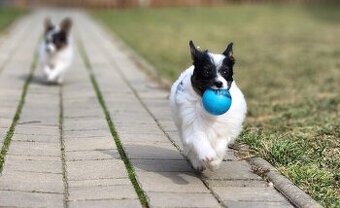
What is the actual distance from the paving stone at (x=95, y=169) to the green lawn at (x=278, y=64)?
56.3 inches

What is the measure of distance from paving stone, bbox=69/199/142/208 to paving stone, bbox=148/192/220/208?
142 millimetres

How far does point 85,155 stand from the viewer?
618cm

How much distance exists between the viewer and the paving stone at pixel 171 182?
5.28 metres

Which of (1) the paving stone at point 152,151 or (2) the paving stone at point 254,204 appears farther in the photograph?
(1) the paving stone at point 152,151

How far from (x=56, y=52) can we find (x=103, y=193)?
6.24 metres

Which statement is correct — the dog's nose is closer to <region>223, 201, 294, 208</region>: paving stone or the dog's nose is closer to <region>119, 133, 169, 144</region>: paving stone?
<region>223, 201, 294, 208</region>: paving stone

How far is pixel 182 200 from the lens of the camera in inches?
197

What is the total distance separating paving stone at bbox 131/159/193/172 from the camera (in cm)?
588

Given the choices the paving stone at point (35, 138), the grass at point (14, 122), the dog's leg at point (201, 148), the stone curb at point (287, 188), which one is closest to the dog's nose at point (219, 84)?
the dog's leg at point (201, 148)

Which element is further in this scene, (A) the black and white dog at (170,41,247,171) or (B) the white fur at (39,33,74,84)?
(B) the white fur at (39,33,74,84)

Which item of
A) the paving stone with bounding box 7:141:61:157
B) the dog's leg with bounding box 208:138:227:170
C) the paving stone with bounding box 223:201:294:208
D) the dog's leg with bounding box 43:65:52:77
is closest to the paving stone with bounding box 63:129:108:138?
the paving stone with bounding box 7:141:61:157

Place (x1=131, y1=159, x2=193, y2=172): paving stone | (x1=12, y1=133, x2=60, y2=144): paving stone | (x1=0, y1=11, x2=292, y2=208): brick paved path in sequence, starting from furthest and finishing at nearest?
(x1=12, y1=133, x2=60, y2=144): paving stone → (x1=131, y1=159, x2=193, y2=172): paving stone → (x1=0, y1=11, x2=292, y2=208): brick paved path

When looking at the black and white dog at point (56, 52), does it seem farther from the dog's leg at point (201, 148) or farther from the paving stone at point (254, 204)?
the paving stone at point (254, 204)

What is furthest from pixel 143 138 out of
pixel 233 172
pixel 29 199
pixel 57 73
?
pixel 57 73
